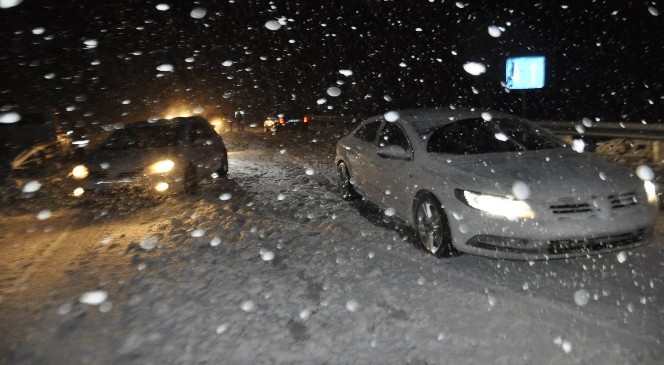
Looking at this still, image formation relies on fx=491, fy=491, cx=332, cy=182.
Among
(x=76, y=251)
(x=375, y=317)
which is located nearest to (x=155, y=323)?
(x=375, y=317)

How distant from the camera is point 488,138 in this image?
546cm

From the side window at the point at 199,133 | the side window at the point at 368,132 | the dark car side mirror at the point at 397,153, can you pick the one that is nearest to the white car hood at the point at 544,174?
the dark car side mirror at the point at 397,153

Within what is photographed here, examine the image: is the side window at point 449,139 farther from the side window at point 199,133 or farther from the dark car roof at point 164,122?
the dark car roof at point 164,122

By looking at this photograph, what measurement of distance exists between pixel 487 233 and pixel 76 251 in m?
4.57

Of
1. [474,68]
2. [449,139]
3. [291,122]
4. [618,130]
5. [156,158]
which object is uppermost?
[449,139]

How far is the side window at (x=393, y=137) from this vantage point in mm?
5746

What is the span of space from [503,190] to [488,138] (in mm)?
1410

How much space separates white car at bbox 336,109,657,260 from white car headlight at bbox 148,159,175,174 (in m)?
4.01

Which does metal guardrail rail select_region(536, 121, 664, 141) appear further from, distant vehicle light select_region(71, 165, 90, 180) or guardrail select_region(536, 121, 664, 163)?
distant vehicle light select_region(71, 165, 90, 180)

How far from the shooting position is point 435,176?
482 cm

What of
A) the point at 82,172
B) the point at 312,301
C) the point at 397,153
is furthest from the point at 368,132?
the point at 82,172

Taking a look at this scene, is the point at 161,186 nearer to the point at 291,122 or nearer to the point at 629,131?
the point at 629,131

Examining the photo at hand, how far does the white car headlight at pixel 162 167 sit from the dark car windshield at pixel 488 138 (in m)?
4.91

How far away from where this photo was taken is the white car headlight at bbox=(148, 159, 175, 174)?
8.32 m
